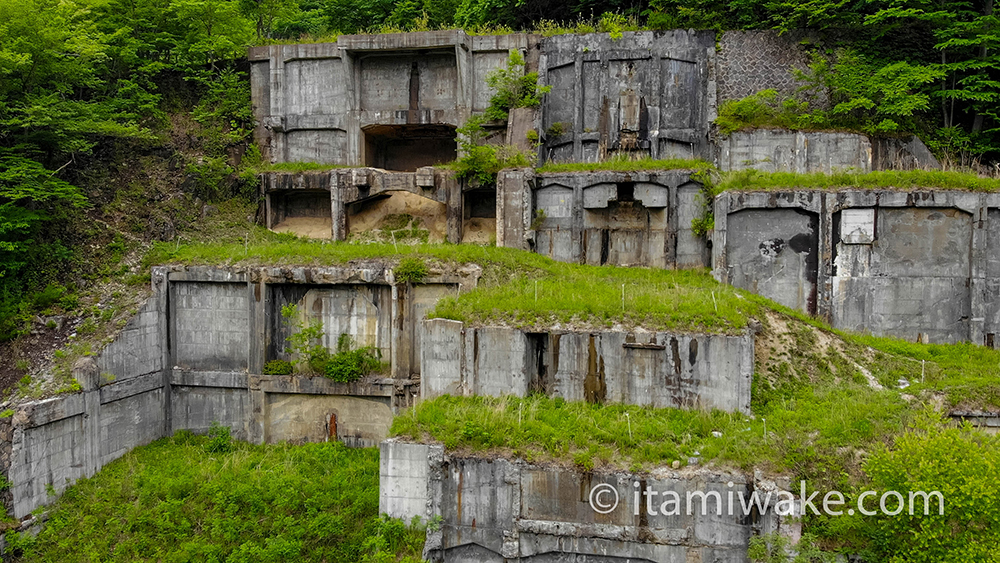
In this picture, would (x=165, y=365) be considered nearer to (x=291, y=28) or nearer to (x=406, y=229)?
(x=406, y=229)

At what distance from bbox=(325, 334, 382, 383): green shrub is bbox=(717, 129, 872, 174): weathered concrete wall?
528 inches

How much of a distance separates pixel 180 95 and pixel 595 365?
22.1m

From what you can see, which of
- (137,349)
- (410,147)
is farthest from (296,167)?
(137,349)

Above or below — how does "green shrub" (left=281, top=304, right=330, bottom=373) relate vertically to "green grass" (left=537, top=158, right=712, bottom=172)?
below

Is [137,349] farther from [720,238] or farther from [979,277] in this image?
[979,277]

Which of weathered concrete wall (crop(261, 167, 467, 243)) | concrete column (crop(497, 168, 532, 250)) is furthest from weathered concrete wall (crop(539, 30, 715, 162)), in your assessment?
weathered concrete wall (crop(261, 167, 467, 243))

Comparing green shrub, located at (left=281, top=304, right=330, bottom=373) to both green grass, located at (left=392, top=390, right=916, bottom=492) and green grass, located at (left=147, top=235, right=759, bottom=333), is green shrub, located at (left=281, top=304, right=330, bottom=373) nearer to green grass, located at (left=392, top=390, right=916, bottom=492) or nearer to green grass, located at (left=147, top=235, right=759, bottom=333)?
green grass, located at (left=147, top=235, right=759, bottom=333)

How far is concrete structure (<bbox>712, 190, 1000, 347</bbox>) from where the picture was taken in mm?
17859

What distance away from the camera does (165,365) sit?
1966cm

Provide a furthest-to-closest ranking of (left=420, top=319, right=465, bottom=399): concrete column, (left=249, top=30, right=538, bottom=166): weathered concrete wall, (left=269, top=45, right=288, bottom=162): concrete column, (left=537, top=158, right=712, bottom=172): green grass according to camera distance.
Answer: (left=269, top=45, right=288, bottom=162): concrete column, (left=249, top=30, right=538, bottom=166): weathered concrete wall, (left=537, top=158, right=712, bottom=172): green grass, (left=420, top=319, right=465, bottom=399): concrete column

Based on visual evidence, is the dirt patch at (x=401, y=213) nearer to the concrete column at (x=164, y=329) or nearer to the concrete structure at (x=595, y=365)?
the concrete column at (x=164, y=329)

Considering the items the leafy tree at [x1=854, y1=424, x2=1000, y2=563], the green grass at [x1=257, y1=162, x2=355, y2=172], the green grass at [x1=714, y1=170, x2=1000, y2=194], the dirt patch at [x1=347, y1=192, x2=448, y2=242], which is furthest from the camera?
the green grass at [x1=257, y1=162, x2=355, y2=172]

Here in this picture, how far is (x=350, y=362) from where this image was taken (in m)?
18.9

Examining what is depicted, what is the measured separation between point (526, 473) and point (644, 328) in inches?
171
